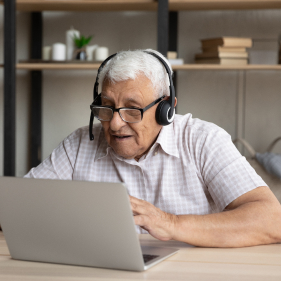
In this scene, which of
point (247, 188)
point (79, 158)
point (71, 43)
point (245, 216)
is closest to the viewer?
point (245, 216)

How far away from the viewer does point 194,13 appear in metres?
2.56

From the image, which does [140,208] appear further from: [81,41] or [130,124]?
[81,41]

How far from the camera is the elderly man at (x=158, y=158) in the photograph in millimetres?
1234

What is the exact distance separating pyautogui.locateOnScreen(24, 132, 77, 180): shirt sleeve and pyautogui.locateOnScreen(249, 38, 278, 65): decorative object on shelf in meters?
1.40

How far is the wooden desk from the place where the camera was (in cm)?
82

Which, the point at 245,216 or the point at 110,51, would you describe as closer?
the point at 245,216

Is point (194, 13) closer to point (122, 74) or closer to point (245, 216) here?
point (122, 74)

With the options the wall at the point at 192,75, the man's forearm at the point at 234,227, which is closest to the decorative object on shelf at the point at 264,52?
the wall at the point at 192,75

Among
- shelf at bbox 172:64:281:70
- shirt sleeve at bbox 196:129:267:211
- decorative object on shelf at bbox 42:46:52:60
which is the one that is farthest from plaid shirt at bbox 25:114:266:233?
decorative object on shelf at bbox 42:46:52:60

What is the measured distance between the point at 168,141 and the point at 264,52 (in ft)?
4.39

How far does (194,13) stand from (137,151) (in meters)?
1.45

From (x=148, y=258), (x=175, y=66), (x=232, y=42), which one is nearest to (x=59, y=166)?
(x=148, y=258)

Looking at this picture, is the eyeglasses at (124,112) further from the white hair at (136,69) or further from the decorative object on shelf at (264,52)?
the decorative object on shelf at (264,52)

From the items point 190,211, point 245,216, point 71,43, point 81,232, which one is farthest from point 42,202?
point 71,43
